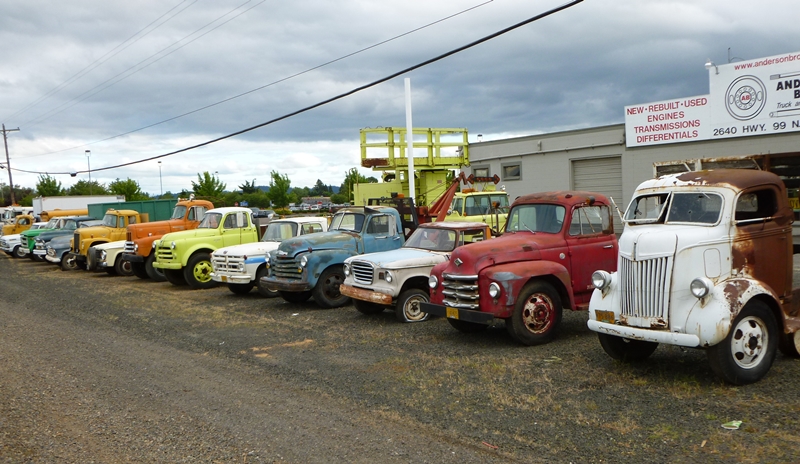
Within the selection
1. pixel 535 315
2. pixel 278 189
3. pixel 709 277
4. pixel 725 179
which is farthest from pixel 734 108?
pixel 278 189

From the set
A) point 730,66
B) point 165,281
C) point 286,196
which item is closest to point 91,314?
point 165,281

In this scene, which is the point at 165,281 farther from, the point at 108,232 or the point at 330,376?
the point at 330,376

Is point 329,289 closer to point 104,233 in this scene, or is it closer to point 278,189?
point 104,233

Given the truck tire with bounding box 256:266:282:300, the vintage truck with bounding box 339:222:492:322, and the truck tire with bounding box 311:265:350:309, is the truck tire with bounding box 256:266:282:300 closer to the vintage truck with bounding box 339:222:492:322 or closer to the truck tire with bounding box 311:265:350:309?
the truck tire with bounding box 311:265:350:309

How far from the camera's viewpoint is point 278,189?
233 ft

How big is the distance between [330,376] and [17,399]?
341 centimetres

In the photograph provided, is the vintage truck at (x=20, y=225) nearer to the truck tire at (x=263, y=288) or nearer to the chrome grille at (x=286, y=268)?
the truck tire at (x=263, y=288)

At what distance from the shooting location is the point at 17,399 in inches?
290

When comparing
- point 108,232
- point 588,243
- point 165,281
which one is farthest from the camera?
point 108,232

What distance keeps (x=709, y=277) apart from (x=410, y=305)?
5.36 meters

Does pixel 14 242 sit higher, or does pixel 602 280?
pixel 602 280

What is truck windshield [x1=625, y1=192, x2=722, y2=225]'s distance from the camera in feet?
24.0

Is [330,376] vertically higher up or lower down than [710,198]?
lower down

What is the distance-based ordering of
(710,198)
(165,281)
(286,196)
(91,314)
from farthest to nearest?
(286,196) < (165,281) < (91,314) < (710,198)
